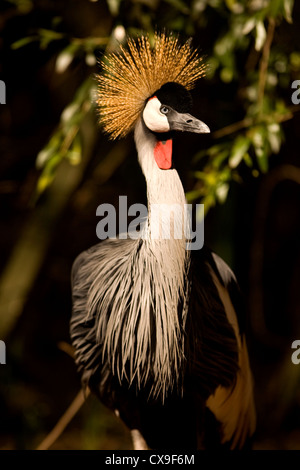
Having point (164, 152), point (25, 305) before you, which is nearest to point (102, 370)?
point (164, 152)

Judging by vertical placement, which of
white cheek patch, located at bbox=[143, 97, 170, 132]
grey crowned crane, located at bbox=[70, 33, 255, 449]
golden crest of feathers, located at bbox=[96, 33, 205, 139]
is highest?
golden crest of feathers, located at bbox=[96, 33, 205, 139]

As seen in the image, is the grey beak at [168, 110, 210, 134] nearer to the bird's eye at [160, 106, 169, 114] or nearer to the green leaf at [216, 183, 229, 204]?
the bird's eye at [160, 106, 169, 114]

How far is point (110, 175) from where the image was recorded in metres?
2.68

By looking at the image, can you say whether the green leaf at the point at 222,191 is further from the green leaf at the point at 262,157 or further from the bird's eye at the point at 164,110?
the bird's eye at the point at 164,110

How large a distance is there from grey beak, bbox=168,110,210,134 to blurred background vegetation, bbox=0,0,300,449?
334 millimetres

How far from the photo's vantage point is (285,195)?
331 centimetres

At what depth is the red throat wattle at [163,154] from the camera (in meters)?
1.37

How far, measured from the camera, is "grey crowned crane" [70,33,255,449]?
4.50 feet

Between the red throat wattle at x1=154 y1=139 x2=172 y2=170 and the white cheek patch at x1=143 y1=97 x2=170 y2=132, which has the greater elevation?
the white cheek patch at x1=143 y1=97 x2=170 y2=132

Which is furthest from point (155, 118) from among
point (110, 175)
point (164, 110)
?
point (110, 175)

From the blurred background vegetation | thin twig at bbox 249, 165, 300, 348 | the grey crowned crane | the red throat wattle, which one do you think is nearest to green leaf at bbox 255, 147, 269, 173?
the blurred background vegetation

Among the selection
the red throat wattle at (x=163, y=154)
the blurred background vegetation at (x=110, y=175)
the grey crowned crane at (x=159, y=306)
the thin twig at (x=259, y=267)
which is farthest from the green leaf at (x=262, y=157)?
the thin twig at (x=259, y=267)

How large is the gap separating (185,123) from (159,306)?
1.24 ft
